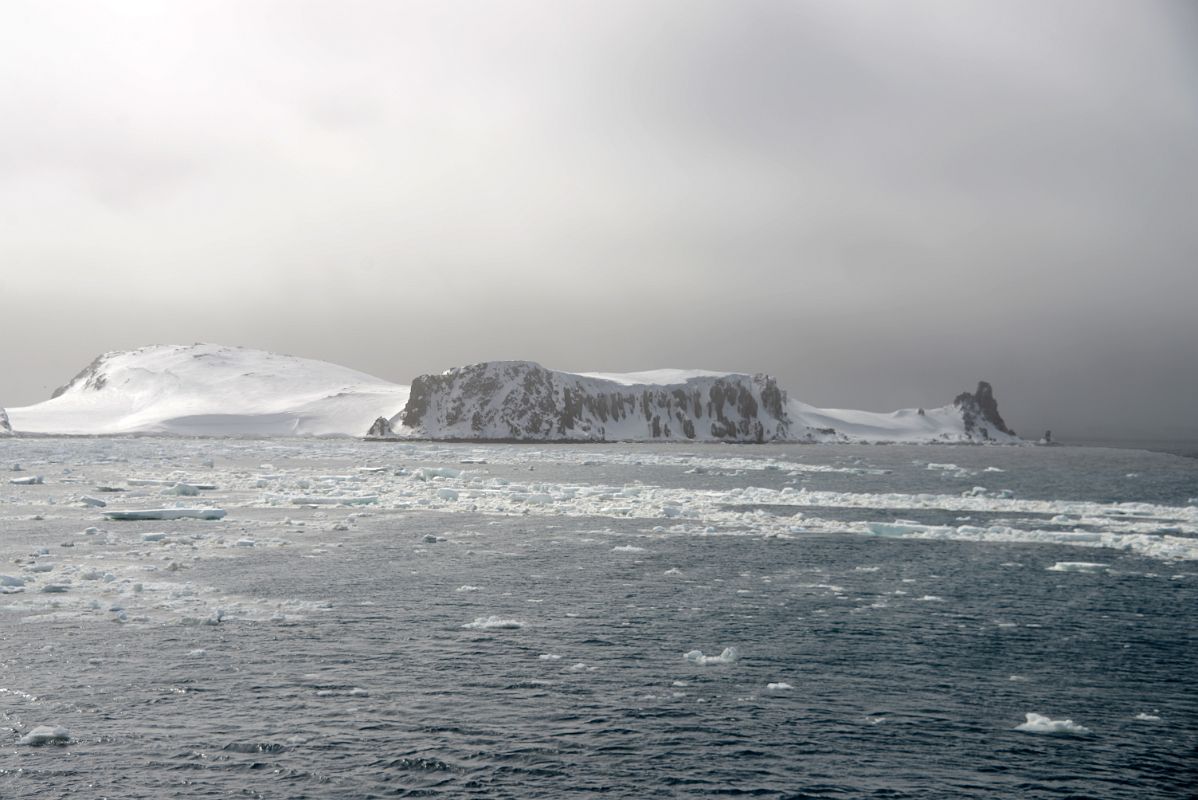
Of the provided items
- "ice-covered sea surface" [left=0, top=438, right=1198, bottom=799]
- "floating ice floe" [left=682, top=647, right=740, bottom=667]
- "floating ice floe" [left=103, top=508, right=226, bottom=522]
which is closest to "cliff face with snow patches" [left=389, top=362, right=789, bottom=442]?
"floating ice floe" [left=103, top=508, right=226, bottom=522]

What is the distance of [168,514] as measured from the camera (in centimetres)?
3247

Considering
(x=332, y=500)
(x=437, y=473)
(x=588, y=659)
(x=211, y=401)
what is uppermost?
(x=211, y=401)

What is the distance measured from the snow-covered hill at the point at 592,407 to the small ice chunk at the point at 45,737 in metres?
143

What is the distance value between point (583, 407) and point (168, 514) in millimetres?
136630

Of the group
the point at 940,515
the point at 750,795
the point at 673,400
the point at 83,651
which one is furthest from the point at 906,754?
the point at 673,400

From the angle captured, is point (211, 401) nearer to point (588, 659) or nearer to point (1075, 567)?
point (1075, 567)

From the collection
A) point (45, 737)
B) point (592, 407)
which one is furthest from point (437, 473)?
point (592, 407)

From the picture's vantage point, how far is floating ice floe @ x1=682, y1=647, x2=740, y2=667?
1505 cm

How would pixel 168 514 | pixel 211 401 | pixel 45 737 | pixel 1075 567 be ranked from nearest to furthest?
pixel 45 737 → pixel 1075 567 → pixel 168 514 → pixel 211 401

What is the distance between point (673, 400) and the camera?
178 m

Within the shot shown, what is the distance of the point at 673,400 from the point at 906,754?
167 metres

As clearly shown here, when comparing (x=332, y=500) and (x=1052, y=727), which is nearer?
(x=1052, y=727)

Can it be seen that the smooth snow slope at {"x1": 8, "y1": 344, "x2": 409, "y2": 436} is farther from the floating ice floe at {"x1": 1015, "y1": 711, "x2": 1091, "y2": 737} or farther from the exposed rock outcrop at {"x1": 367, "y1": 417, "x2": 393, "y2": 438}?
the floating ice floe at {"x1": 1015, "y1": 711, "x2": 1091, "y2": 737}

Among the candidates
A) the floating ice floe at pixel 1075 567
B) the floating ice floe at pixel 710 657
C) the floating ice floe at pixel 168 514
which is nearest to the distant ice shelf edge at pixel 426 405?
the floating ice floe at pixel 168 514
